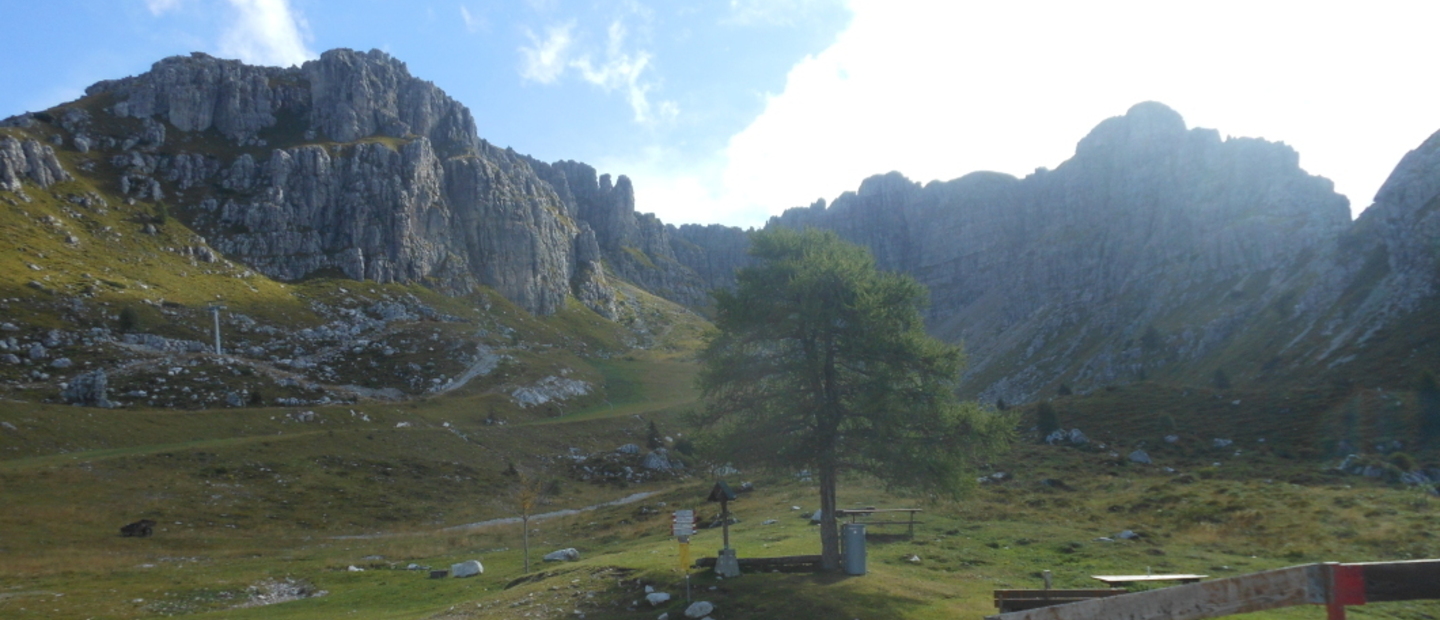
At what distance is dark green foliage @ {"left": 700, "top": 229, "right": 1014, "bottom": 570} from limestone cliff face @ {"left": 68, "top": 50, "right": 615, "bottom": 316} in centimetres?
15073

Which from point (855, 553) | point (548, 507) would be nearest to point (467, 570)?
point (855, 553)

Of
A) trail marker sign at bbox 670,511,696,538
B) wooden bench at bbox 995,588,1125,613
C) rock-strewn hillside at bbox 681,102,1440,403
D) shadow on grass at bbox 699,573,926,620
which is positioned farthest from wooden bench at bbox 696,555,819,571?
rock-strewn hillside at bbox 681,102,1440,403

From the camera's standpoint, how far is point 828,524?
23.6m

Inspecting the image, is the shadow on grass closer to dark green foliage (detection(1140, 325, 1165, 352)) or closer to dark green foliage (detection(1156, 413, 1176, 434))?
dark green foliage (detection(1156, 413, 1176, 434))

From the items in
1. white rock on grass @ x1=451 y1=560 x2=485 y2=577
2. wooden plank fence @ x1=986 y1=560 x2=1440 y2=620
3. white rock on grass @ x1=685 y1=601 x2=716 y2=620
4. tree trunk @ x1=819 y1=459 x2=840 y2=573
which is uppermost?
wooden plank fence @ x1=986 y1=560 x2=1440 y2=620

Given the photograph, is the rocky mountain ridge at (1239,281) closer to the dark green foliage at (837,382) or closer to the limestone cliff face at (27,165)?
the dark green foliage at (837,382)

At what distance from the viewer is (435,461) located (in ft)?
234

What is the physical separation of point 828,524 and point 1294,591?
16.7 meters

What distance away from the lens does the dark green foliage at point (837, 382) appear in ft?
77.8

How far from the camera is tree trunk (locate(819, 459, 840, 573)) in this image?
76.4ft

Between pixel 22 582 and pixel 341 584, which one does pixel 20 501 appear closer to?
pixel 22 582

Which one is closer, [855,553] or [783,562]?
[855,553]

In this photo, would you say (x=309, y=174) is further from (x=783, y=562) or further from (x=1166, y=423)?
(x=783, y=562)

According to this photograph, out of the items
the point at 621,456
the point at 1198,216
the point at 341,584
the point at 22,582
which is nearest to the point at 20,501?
the point at 22,582
